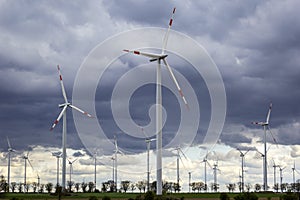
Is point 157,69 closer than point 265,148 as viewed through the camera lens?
Yes

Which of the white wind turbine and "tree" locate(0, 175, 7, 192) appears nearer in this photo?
the white wind turbine

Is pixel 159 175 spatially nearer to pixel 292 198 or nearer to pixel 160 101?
pixel 160 101

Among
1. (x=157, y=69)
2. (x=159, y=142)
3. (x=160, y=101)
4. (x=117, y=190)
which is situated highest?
(x=157, y=69)

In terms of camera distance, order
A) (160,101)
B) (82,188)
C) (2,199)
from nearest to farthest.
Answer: (160,101) → (2,199) → (82,188)

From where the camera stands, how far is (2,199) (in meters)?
99.1

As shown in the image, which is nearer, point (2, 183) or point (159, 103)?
point (159, 103)

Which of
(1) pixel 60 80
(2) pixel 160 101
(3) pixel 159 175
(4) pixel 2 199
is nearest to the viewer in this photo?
(3) pixel 159 175

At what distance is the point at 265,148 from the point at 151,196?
82.6 metres

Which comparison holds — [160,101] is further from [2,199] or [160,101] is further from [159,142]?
[2,199]

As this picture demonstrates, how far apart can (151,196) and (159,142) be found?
12.2m

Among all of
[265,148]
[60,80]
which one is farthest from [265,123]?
[60,80]

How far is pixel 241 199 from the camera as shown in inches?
2591

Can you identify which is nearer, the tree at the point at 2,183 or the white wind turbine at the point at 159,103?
the white wind turbine at the point at 159,103

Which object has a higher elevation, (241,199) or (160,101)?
(160,101)
